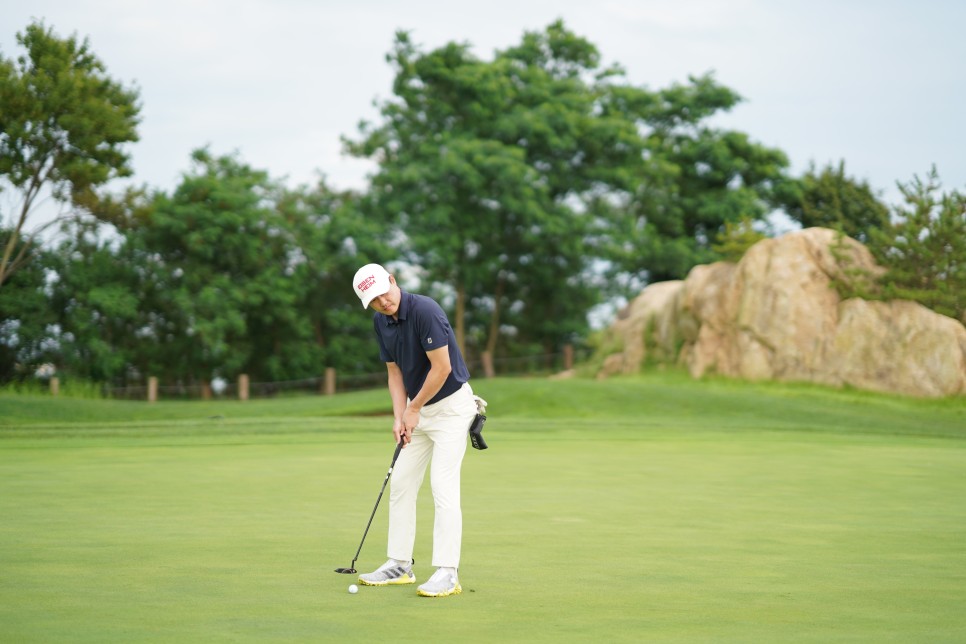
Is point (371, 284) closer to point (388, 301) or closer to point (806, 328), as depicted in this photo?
point (388, 301)

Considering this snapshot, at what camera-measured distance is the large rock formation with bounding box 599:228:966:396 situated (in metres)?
33.9

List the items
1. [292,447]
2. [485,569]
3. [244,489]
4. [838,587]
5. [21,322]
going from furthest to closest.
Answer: [21,322] < [292,447] < [244,489] < [485,569] < [838,587]

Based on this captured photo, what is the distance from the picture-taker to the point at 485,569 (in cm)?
798

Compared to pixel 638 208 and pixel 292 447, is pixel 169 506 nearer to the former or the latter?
pixel 292 447

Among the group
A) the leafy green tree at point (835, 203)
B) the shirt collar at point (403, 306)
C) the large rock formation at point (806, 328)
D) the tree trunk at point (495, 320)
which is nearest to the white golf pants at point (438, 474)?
the shirt collar at point (403, 306)

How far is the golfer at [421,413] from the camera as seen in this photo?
7.28 m

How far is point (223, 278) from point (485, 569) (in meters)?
39.6

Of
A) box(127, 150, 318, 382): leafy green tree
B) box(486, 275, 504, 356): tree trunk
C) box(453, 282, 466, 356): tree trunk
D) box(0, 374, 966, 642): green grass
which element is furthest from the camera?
box(486, 275, 504, 356): tree trunk

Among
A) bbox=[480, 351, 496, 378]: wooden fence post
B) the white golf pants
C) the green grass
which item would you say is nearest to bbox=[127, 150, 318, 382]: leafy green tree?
bbox=[480, 351, 496, 378]: wooden fence post

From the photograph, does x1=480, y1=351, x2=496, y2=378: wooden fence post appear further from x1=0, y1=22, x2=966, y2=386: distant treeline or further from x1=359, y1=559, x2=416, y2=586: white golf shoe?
x1=359, y1=559, x2=416, y2=586: white golf shoe

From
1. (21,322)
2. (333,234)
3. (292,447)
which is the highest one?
(333,234)

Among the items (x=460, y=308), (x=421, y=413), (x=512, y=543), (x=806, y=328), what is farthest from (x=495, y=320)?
(x=421, y=413)

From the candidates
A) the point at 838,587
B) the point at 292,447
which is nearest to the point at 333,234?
the point at 292,447

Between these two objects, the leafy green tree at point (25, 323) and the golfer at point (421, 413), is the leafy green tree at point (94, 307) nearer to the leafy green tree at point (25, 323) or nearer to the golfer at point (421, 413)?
the leafy green tree at point (25, 323)
